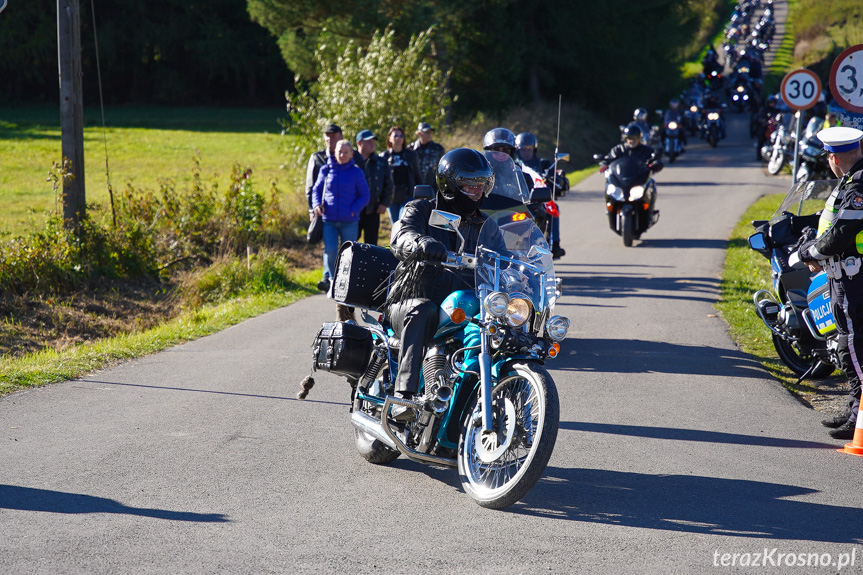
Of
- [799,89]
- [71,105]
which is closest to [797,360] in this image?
[799,89]

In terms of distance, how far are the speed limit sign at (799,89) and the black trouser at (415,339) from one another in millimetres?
10350

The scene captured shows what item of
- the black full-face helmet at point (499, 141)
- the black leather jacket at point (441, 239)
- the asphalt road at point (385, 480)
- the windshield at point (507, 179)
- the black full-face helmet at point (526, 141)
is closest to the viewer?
the asphalt road at point (385, 480)

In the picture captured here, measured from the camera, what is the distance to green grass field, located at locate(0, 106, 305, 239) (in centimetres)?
2072

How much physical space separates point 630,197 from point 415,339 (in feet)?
36.3

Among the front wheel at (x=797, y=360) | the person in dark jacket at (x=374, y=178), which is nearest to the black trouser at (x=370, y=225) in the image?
the person in dark jacket at (x=374, y=178)

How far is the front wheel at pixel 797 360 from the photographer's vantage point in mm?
7617

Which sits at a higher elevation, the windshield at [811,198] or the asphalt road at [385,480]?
the windshield at [811,198]

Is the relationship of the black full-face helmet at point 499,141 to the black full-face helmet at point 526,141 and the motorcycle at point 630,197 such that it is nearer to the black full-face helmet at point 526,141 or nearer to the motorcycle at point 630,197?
the black full-face helmet at point 526,141

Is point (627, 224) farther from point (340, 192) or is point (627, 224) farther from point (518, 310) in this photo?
point (518, 310)

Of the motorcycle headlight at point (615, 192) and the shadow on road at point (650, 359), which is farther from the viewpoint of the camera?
the motorcycle headlight at point (615, 192)

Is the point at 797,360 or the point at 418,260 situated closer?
the point at 418,260

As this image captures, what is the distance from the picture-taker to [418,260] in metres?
4.71

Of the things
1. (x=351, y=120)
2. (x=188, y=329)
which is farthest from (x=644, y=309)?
(x=351, y=120)

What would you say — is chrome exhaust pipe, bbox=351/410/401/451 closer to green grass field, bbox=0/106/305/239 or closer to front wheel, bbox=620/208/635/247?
green grass field, bbox=0/106/305/239
